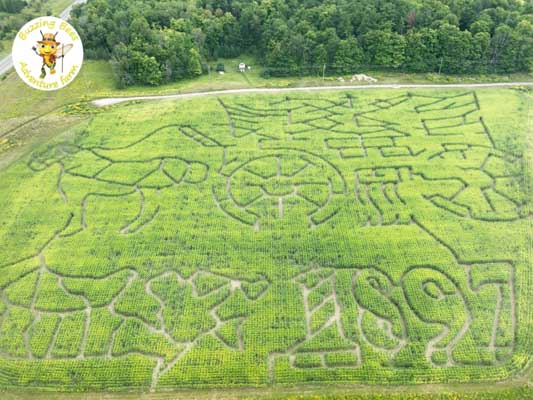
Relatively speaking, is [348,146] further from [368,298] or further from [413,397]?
[413,397]

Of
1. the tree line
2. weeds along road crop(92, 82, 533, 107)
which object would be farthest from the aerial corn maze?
the tree line

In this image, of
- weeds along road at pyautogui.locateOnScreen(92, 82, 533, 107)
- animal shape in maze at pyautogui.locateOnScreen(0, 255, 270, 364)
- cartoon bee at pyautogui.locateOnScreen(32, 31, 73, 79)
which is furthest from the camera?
weeds along road at pyautogui.locateOnScreen(92, 82, 533, 107)

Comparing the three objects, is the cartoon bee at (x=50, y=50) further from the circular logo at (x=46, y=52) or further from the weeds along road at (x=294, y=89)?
the weeds along road at (x=294, y=89)

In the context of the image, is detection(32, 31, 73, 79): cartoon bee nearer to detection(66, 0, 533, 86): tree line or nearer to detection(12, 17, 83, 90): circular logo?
detection(12, 17, 83, 90): circular logo

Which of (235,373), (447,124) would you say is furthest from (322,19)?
(235,373)

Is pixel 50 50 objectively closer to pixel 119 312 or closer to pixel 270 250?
pixel 119 312

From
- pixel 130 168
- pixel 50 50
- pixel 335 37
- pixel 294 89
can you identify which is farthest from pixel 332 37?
pixel 50 50
